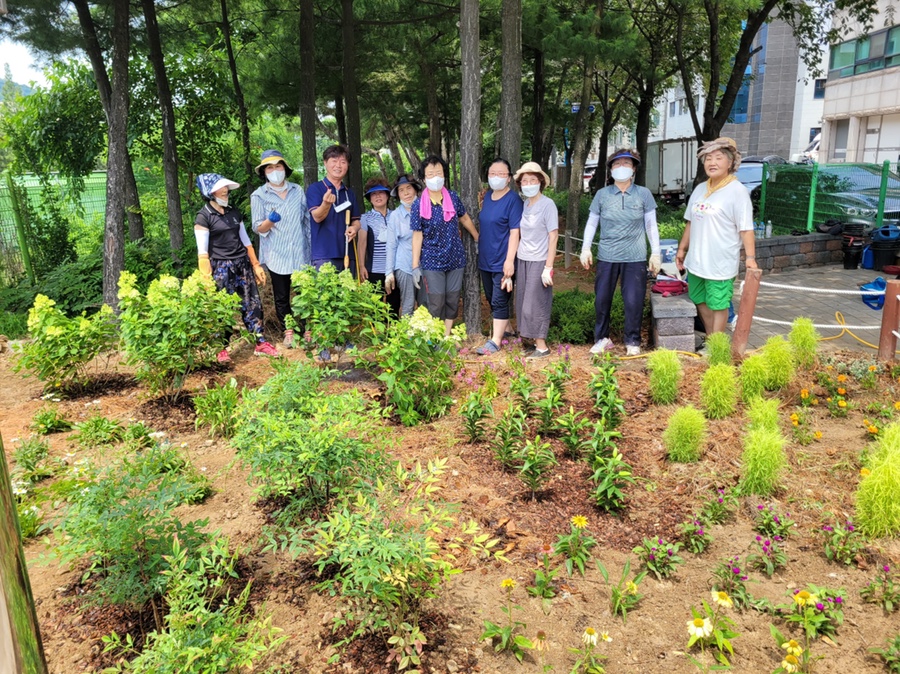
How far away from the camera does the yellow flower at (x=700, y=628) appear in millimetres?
2367

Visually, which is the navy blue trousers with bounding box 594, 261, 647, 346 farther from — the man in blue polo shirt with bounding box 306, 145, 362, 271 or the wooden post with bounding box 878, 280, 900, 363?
the man in blue polo shirt with bounding box 306, 145, 362, 271

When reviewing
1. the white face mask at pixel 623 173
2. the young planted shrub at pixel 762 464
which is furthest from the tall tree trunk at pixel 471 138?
the young planted shrub at pixel 762 464

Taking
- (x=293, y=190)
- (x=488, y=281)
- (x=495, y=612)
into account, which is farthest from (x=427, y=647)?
(x=293, y=190)

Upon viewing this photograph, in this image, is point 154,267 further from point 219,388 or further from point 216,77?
point 219,388

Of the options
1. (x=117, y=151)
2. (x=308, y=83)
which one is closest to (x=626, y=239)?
(x=117, y=151)

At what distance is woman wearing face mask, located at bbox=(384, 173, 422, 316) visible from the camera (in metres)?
6.00

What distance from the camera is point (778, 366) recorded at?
4555 millimetres

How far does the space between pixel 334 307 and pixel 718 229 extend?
3.02m

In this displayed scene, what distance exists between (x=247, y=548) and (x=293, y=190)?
376cm

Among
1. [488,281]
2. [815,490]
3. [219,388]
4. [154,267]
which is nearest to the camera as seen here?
[815,490]

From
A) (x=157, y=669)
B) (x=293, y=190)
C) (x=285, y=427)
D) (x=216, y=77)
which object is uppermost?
(x=216, y=77)

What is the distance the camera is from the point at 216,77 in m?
11.3

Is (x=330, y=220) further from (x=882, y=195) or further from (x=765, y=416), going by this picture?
(x=882, y=195)

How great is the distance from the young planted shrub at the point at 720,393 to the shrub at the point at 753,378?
0.14 meters
